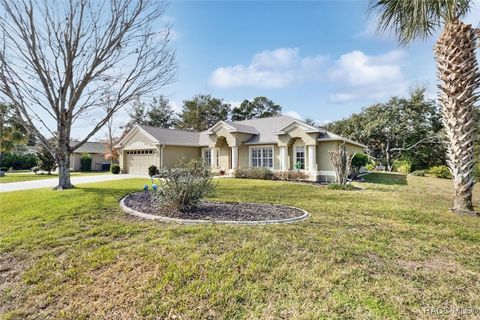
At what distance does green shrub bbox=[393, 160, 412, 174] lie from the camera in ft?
89.8

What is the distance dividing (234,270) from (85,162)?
38702 mm

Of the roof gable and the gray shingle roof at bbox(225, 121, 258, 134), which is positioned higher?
the gray shingle roof at bbox(225, 121, 258, 134)

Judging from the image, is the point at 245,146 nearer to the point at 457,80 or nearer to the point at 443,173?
the point at 457,80

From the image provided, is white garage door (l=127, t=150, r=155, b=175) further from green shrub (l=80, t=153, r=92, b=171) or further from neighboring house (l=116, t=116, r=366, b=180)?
green shrub (l=80, t=153, r=92, b=171)

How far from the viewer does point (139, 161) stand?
2728 centimetres

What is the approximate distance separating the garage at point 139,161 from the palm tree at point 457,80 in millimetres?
22880

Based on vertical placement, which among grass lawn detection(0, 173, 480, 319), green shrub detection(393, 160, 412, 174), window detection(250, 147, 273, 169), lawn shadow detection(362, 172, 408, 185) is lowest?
grass lawn detection(0, 173, 480, 319)

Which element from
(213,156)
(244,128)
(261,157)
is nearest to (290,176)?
(261,157)

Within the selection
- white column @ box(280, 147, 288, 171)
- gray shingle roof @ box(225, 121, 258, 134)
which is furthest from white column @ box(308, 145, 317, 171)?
gray shingle roof @ box(225, 121, 258, 134)

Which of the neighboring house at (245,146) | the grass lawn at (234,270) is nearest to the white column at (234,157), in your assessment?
the neighboring house at (245,146)

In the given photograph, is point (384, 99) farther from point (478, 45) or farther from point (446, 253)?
point (446, 253)

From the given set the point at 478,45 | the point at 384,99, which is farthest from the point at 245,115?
the point at 478,45

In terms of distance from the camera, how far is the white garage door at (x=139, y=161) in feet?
86.5

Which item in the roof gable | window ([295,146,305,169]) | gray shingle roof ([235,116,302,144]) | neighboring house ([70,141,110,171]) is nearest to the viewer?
the roof gable
